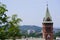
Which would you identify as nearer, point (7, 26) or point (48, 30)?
point (7, 26)

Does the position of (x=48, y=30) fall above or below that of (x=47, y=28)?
below

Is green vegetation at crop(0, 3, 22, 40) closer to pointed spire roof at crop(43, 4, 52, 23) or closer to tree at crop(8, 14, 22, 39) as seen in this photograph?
tree at crop(8, 14, 22, 39)

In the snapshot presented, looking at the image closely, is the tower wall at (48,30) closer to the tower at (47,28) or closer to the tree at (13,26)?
the tower at (47,28)

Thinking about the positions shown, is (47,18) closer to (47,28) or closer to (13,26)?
(47,28)

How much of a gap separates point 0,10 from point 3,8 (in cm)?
35

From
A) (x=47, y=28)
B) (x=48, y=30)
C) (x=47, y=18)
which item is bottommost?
(x=48, y=30)

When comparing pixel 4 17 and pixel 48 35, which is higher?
pixel 4 17

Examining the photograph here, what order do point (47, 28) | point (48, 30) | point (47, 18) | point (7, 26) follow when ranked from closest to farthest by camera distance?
point (7, 26)
point (47, 28)
point (48, 30)
point (47, 18)

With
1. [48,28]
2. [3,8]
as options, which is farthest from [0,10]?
[48,28]

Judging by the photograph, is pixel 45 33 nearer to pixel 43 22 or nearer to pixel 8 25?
pixel 43 22

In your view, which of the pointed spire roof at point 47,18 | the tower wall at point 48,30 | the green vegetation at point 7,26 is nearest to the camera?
the green vegetation at point 7,26

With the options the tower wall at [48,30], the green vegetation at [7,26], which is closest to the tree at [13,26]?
the green vegetation at [7,26]

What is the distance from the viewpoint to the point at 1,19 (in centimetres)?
1853

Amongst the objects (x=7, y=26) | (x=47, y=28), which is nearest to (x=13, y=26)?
(x=7, y=26)
